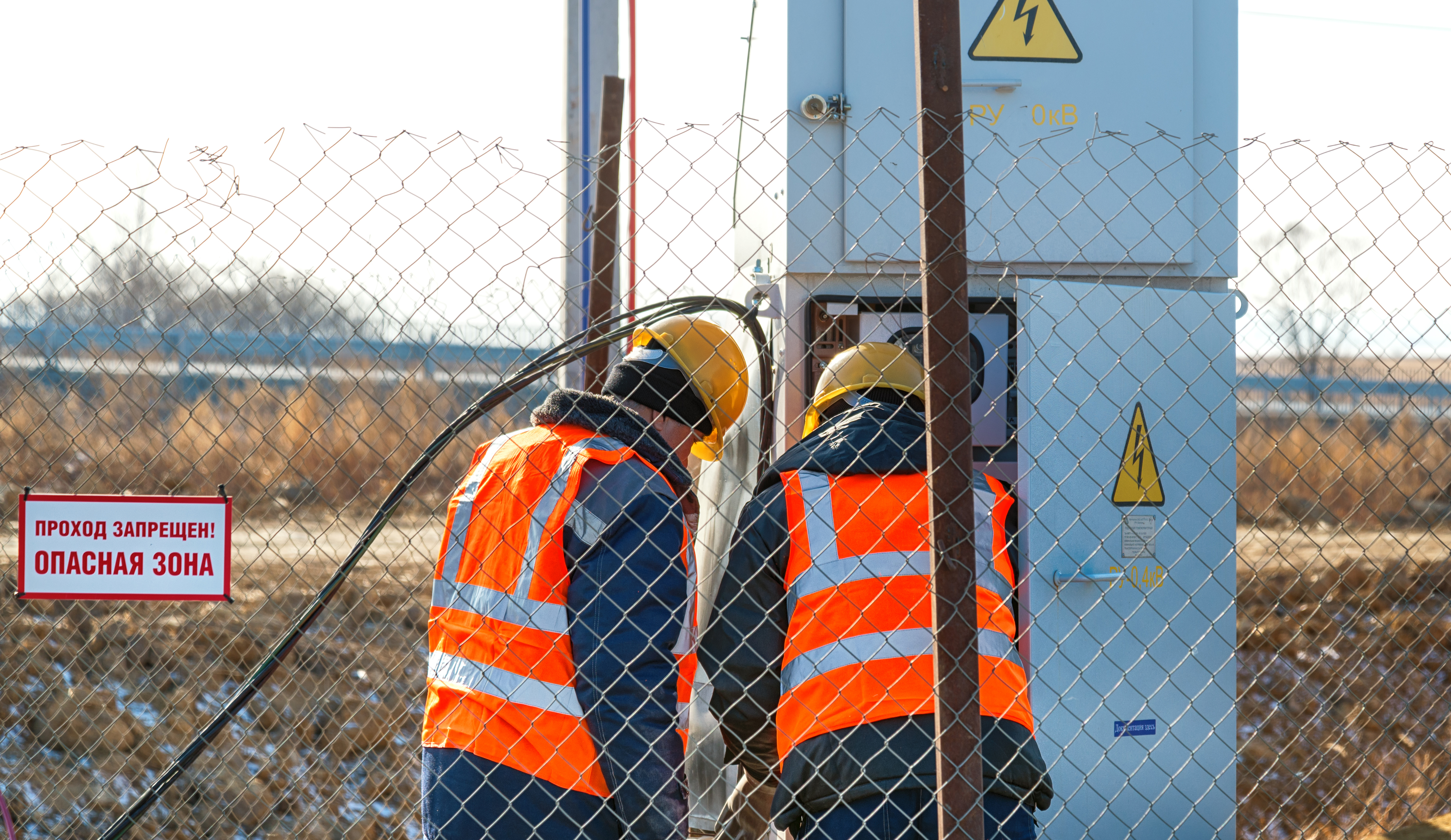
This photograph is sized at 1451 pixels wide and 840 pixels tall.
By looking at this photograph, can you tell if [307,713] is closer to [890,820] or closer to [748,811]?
[748,811]

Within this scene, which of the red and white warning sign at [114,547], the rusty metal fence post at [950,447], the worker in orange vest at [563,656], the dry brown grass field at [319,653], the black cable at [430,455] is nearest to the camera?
the rusty metal fence post at [950,447]

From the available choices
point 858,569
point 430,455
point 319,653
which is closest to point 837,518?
point 858,569

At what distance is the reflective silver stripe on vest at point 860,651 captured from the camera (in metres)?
2.11

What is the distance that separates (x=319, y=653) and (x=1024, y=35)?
15.1 ft

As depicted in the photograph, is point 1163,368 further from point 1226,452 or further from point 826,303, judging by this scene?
point 826,303

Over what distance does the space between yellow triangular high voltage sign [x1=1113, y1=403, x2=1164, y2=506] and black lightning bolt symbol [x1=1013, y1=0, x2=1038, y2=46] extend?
1.11 meters

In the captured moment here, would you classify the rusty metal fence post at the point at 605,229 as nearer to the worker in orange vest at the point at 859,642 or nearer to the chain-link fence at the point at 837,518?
the chain-link fence at the point at 837,518

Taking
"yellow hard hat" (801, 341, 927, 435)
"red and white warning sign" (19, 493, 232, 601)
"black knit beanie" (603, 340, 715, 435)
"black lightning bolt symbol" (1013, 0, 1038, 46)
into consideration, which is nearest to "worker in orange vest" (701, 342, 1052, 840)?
"yellow hard hat" (801, 341, 927, 435)

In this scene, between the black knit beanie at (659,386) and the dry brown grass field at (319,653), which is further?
the dry brown grass field at (319,653)

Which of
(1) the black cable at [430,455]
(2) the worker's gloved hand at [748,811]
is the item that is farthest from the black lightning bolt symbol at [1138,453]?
(2) the worker's gloved hand at [748,811]

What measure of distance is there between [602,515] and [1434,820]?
398 cm

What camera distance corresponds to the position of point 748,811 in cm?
352

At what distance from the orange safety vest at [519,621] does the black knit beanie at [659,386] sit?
243 mm

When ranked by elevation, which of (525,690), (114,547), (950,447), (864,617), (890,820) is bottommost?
(890,820)
